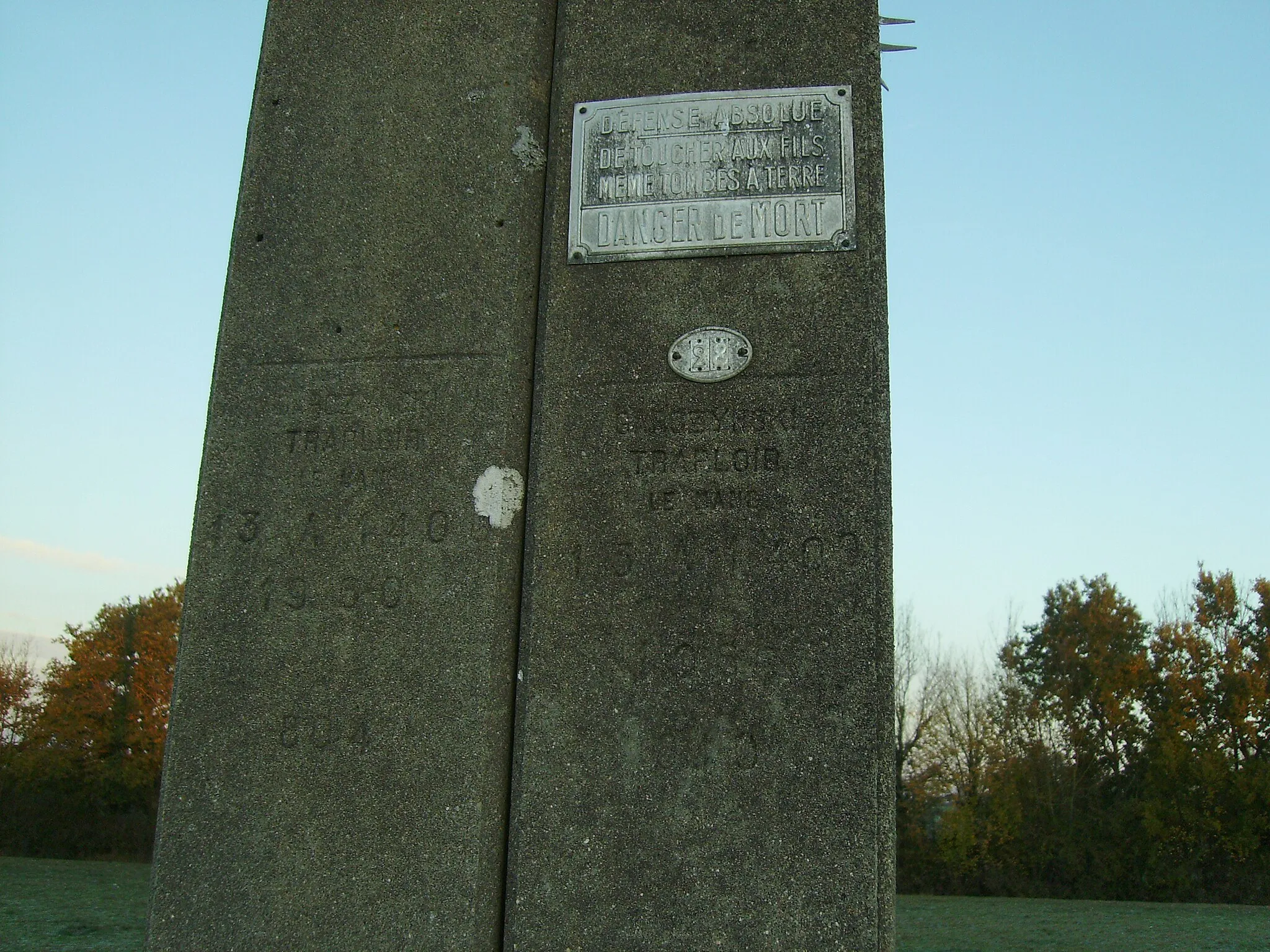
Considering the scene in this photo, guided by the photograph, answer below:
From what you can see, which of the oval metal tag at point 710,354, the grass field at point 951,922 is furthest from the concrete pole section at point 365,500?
the grass field at point 951,922

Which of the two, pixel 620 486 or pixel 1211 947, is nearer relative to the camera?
pixel 620 486

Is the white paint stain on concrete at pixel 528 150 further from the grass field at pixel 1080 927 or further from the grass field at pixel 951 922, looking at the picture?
the grass field at pixel 1080 927

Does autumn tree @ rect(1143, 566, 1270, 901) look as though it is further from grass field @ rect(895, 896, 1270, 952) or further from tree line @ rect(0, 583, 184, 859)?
tree line @ rect(0, 583, 184, 859)

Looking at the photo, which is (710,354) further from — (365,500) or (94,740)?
(94,740)

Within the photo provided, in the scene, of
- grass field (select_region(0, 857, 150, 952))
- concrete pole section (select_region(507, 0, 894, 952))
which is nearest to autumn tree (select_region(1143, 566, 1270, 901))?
grass field (select_region(0, 857, 150, 952))

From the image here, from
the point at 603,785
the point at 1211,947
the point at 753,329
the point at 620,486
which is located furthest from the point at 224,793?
the point at 1211,947

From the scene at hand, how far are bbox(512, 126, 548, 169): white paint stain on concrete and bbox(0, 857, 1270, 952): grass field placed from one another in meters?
8.82

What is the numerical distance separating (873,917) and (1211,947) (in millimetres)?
13518

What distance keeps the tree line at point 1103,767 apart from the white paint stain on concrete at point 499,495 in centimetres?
2674

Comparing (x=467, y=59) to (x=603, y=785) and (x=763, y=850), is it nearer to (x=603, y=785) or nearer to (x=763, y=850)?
(x=603, y=785)

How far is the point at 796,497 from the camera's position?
2902mm

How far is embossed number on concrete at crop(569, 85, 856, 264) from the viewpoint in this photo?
314cm

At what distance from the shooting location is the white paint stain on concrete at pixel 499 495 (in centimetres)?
303

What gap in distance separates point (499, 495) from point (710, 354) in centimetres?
69
